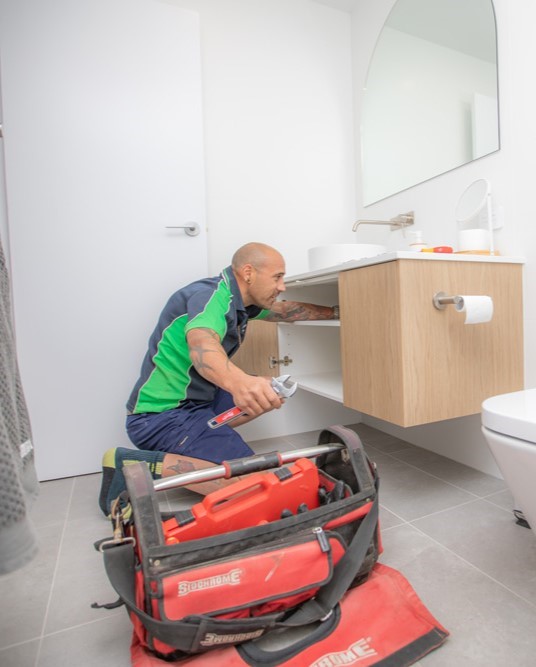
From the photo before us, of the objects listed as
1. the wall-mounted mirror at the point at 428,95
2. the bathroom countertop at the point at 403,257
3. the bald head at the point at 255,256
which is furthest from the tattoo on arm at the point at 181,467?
the wall-mounted mirror at the point at 428,95

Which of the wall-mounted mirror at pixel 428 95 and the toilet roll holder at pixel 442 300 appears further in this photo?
the wall-mounted mirror at pixel 428 95

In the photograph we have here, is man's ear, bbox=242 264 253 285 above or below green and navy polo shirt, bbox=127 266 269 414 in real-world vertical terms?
above

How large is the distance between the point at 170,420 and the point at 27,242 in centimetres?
87

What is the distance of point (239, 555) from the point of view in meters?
0.67

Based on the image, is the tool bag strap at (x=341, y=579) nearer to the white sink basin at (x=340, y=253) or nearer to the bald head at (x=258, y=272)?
the bald head at (x=258, y=272)

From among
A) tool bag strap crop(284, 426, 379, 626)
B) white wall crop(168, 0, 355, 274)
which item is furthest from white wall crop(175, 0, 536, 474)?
tool bag strap crop(284, 426, 379, 626)

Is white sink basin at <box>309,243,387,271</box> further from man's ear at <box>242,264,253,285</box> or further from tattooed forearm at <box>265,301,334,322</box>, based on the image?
man's ear at <box>242,264,253,285</box>

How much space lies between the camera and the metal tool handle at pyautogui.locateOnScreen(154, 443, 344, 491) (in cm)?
75

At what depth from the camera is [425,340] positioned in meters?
1.05

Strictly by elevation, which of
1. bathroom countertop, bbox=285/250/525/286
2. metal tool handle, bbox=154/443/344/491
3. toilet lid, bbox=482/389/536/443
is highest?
bathroom countertop, bbox=285/250/525/286

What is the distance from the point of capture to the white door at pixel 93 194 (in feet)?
4.77

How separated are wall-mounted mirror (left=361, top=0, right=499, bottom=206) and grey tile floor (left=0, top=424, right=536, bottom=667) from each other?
1134 millimetres

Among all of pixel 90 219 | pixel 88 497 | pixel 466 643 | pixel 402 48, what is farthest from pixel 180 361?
pixel 402 48

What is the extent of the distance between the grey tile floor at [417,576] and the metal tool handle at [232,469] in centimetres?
31
